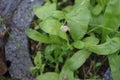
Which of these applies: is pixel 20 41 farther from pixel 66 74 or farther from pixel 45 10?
pixel 66 74

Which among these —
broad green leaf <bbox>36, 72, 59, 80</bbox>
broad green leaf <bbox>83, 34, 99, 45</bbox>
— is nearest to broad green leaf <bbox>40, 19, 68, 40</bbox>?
broad green leaf <bbox>83, 34, 99, 45</bbox>

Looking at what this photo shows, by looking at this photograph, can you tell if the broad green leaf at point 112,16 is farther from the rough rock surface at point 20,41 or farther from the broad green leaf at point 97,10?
the rough rock surface at point 20,41

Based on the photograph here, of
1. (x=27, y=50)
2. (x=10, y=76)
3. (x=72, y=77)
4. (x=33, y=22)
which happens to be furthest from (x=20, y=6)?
(x=72, y=77)

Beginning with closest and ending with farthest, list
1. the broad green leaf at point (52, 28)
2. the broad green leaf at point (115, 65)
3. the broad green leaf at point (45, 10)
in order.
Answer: the broad green leaf at point (115, 65) → the broad green leaf at point (52, 28) → the broad green leaf at point (45, 10)

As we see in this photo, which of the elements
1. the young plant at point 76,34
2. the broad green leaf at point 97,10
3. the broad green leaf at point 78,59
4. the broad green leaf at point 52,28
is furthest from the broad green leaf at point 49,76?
the broad green leaf at point 97,10

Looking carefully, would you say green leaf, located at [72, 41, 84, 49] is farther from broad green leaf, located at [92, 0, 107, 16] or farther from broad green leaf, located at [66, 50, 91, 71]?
broad green leaf, located at [92, 0, 107, 16]

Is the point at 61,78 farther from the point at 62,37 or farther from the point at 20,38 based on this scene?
the point at 20,38
